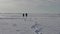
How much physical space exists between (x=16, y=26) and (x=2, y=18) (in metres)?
0.20

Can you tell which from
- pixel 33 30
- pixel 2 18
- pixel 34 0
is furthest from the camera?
pixel 34 0

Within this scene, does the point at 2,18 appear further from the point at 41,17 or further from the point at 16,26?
the point at 41,17

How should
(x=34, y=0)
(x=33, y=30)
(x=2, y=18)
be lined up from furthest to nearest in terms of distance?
(x=34, y=0)
(x=2, y=18)
(x=33, y=30)

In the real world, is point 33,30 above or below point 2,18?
below

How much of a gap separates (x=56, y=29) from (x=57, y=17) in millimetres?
165

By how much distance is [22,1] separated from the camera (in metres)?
1.68

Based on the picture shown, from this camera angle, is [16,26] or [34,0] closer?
[16,26]

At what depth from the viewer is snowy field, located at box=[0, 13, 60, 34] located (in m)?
1.47

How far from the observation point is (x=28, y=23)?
1525 mm

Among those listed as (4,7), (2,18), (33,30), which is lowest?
(33,30)

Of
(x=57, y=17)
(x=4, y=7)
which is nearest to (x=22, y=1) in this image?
(x=4, y=7)

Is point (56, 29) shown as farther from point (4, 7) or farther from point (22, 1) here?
point (4, 7)

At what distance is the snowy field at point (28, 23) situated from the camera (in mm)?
1470

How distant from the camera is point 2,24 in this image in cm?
152
